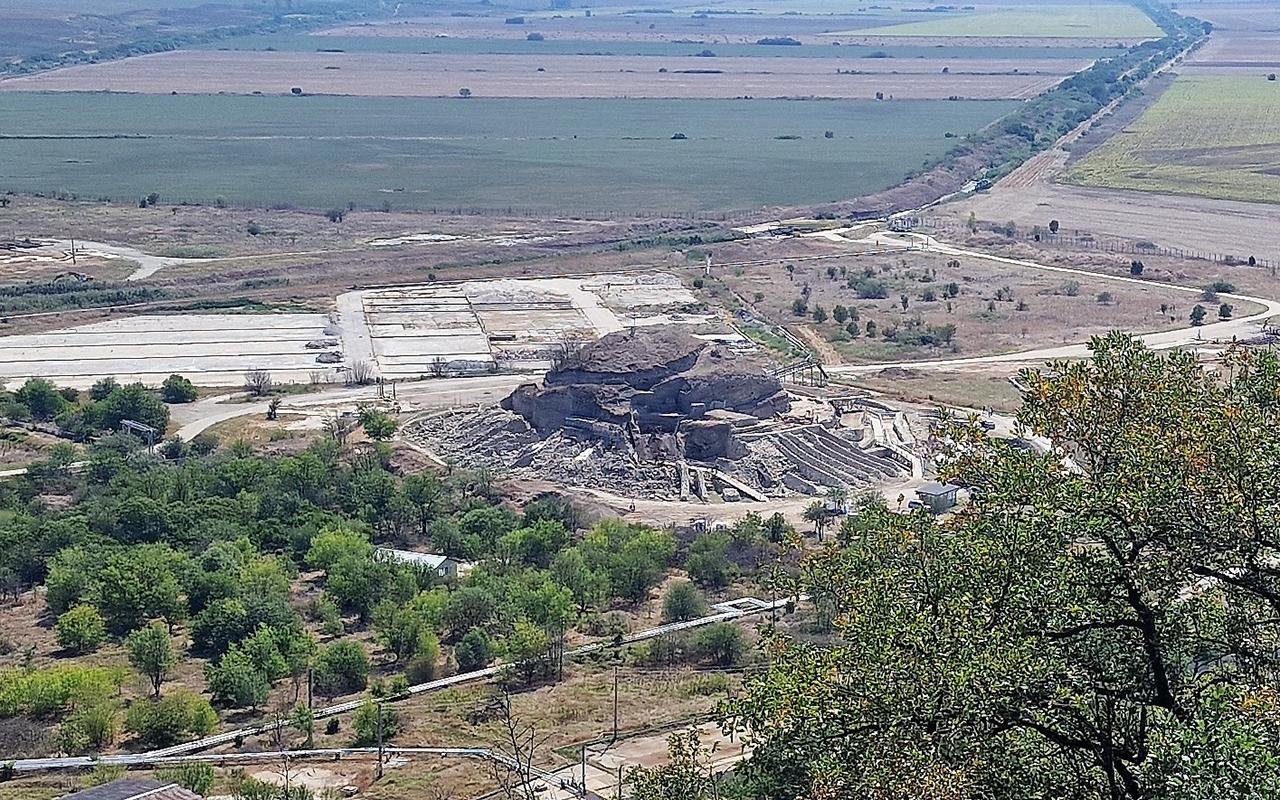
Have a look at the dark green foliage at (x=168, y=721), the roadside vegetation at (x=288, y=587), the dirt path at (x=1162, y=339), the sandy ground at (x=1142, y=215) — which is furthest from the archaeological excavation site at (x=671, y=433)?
the sandy ground at (x=1142, y=215)

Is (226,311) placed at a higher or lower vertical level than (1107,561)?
lower

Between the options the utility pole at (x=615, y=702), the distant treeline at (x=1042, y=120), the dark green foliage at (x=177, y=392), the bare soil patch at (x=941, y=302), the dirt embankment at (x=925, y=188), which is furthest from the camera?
the distant treeline at (x=1042, y=120)

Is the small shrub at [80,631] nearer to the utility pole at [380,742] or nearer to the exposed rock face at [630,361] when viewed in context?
the utility pole at [380,742]

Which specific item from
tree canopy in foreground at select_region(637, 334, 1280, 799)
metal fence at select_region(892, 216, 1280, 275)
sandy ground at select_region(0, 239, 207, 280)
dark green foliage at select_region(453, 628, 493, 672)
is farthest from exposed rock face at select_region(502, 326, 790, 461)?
metal fence at select_region(892, 216, 1280, 275)

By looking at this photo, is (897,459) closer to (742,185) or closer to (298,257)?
(298,257)

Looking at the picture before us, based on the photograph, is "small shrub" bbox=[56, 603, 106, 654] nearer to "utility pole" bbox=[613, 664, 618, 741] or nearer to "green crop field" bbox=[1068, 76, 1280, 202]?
"utility pole" bbox=[613, 664, 618, 741]

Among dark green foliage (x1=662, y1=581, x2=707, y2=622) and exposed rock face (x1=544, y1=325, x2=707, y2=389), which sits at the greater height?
exposed rock face (x1=544, y1=325, x2=707, y2=389)

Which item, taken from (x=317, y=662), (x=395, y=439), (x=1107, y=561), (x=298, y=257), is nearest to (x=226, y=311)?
(x=298, y=257)
